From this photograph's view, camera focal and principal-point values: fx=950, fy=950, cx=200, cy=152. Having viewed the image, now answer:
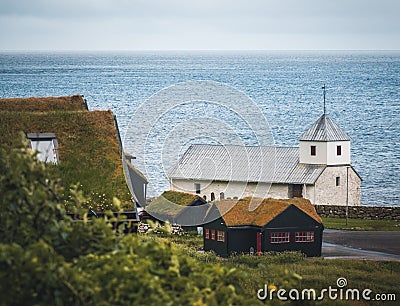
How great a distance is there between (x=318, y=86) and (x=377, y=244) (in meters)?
161

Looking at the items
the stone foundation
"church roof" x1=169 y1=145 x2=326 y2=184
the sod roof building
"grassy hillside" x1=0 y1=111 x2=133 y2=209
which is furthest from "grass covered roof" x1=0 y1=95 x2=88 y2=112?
"church roof" x1=169 y1=145 x2=326 y2=184

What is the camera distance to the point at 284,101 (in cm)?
15562

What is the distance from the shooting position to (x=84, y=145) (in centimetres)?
2577

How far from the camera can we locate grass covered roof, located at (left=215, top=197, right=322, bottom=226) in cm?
3153

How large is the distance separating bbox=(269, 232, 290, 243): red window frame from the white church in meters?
16.7

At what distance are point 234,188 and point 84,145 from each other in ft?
76.4

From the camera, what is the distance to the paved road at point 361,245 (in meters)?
31.6

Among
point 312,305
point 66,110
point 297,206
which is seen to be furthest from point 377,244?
point 312,305

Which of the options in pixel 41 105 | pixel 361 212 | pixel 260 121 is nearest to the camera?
pixel 41 105

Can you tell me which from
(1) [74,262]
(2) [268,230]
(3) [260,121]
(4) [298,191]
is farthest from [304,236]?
(1) [74,262]

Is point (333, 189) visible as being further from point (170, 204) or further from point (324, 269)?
point (324, 269)

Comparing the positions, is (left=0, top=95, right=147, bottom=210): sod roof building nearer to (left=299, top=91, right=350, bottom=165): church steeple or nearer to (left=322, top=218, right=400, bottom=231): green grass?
(left=322, top=218, right=400, bottom=231): green grass

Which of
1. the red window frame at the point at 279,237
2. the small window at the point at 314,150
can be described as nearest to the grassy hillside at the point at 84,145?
the red window frame at the point at 279,237

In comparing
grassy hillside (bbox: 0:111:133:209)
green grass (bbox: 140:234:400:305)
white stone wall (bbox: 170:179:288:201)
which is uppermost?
grassy hillside (bbox: 0:111:133:209)
